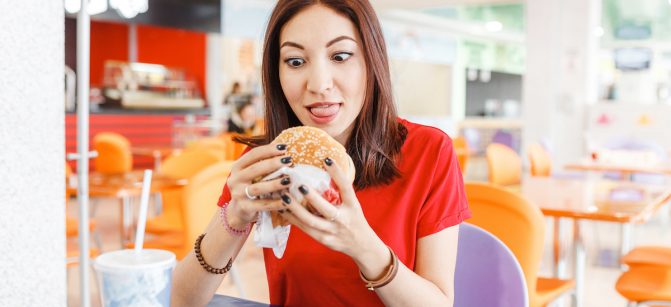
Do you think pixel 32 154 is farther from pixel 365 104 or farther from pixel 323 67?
pixel 365 104

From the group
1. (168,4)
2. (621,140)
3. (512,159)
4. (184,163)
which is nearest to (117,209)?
(168,4)

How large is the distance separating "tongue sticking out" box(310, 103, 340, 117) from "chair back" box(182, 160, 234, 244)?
169 cm

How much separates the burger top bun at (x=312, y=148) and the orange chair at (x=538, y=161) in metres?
4.34

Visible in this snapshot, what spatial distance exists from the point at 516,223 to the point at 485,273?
537 millimetres

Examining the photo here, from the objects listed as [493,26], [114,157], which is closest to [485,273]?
[114,157]

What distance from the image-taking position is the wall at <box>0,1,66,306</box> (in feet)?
2.72

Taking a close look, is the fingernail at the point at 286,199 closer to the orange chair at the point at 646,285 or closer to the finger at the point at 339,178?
the finger at the point at 339,178

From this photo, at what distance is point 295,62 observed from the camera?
1265 millimetres

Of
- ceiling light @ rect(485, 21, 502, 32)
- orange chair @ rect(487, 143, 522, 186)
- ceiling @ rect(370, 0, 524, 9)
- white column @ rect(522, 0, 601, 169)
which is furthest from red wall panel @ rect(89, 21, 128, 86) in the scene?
orange chair @ rect(487, 143, 522, 186)

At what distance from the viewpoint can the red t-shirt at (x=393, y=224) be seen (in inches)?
53.9

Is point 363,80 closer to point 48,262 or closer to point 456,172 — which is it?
point 456,172

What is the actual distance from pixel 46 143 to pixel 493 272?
1.11 meters

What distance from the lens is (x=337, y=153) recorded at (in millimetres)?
1051

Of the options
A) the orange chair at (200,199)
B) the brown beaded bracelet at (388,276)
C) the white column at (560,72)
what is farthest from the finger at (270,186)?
the white column at (560,72)
